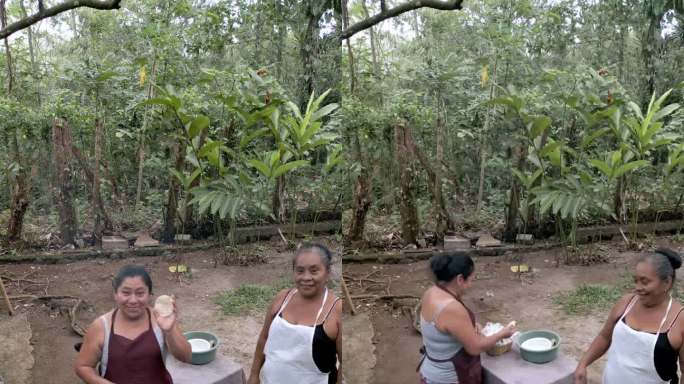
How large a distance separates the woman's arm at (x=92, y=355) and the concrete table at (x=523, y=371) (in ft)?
4.20

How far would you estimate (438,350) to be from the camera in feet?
6.66

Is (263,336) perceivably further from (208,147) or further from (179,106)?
(179,106)

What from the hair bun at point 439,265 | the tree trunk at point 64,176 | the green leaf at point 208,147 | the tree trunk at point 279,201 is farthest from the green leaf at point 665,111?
the tree trunk at point 64,176

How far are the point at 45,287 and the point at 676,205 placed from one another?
99.3 inches

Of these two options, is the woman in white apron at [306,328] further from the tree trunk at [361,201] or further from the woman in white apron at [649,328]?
the woman in white apron at [649,328]

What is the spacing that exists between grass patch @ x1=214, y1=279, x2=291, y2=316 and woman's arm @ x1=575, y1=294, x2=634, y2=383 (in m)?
1.15

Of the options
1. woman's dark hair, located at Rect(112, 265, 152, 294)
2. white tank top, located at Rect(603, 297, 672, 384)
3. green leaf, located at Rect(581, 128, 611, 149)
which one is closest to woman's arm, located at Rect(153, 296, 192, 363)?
woman's dark hair, located at Rect(112, 265, 152, 294)

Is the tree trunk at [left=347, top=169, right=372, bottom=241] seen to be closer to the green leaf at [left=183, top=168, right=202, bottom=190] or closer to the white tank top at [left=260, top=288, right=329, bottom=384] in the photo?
the green leaf at [left=183, top=168, right=202, bottom=190]

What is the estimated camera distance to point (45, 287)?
246 centimetres

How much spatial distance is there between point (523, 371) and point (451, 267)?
22.3 inches

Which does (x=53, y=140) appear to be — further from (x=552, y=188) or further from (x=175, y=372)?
(x=552, y=188)

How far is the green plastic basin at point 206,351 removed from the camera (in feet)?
7.61

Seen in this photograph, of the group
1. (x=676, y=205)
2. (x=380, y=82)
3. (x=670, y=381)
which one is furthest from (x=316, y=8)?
(x=670, y=381)

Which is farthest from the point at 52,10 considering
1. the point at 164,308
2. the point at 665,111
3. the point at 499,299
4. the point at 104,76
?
the point at 665,111
